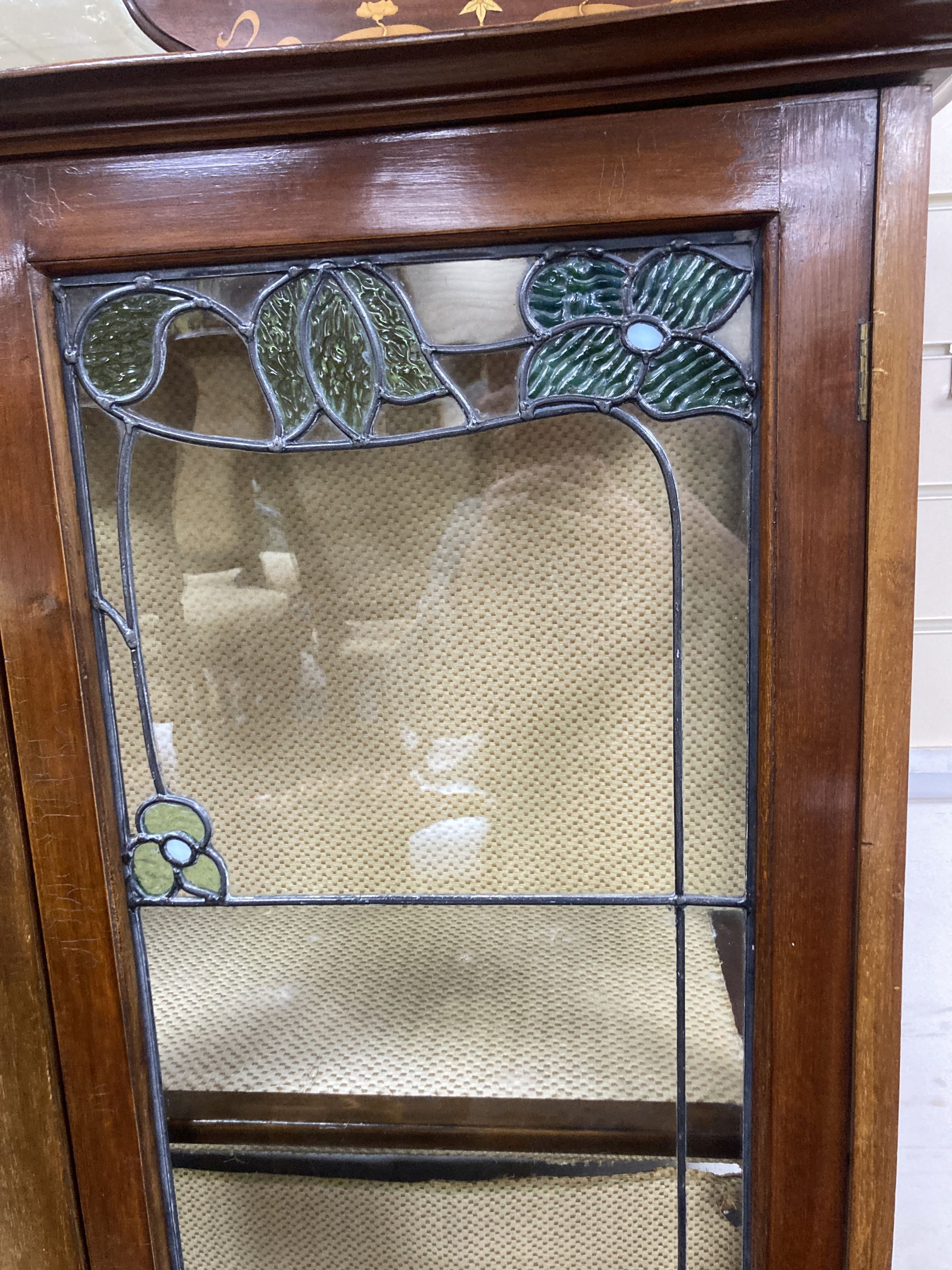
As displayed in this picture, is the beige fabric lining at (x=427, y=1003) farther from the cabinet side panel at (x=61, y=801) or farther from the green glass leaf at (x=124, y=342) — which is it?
the green glass leaf at (x=124, y=342)

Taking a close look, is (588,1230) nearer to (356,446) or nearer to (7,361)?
(356,446)

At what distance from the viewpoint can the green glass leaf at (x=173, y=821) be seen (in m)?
0.46

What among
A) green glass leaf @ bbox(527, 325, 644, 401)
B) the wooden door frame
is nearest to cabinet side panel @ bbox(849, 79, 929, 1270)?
the wooden door frame

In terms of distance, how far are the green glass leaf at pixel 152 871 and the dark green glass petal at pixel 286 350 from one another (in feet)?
0.80

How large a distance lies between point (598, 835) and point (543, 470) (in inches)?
7.6

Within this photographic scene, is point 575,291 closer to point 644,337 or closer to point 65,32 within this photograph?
point 644,337

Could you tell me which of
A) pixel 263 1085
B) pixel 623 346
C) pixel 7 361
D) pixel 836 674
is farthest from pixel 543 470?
pixel 263 1085

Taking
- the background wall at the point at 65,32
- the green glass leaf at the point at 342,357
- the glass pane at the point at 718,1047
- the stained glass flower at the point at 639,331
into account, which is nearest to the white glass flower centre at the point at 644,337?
the stained glass flower at the point at 639,331

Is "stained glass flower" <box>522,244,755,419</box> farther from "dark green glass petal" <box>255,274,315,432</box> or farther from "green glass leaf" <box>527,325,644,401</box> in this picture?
"dark green glass petal" <box>255,274,315,432</box>

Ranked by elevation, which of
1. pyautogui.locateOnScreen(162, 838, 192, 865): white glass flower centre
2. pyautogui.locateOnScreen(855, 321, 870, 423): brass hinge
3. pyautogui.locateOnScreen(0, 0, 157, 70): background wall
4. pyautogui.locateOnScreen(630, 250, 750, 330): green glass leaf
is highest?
pyautogui.locateOnScreen(0, 0, 157, 70): background wall

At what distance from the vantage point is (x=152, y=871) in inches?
18.2

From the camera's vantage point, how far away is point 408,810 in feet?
1.50

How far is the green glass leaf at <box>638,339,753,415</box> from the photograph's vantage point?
0.40 meters

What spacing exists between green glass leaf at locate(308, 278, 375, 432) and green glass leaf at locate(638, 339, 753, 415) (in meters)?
0.14
